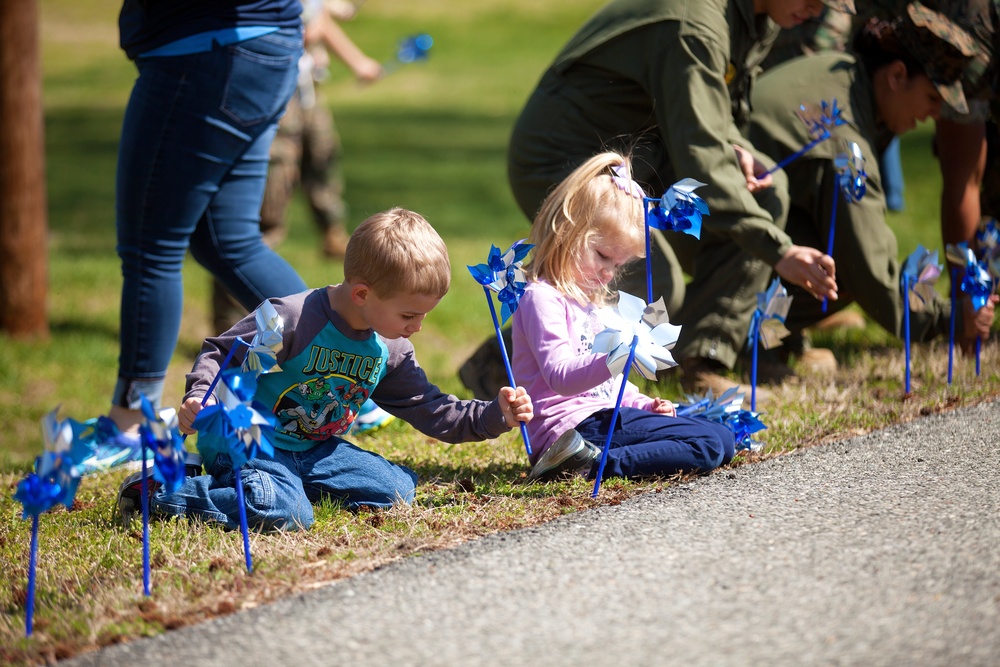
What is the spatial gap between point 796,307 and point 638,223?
172 cm

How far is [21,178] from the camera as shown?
6609mm

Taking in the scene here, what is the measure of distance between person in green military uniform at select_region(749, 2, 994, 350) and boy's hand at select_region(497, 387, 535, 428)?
197 centimetres

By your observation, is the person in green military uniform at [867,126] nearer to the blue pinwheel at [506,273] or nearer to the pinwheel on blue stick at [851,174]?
the pinwheel on blue stick at [851,174]

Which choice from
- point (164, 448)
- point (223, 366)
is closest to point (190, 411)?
point (223, 366)

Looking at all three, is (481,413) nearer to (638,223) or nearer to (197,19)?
(638,223)

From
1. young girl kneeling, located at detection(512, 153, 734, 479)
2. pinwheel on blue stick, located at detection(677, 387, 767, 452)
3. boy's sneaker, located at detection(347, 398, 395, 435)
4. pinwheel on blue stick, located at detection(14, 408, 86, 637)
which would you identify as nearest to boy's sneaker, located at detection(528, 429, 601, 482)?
young girl kneeling, located at detection(512, 153, 734, 479)

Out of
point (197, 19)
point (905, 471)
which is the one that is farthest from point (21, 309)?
point (905, 471)

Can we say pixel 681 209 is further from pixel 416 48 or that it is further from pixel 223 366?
pixel 416 48

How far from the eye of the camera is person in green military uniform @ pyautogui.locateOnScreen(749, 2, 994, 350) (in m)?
4.32

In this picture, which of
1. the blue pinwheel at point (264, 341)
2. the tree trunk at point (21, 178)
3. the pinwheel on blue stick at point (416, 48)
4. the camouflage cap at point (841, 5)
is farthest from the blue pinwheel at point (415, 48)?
the blue pinwheel at point (264, 341)

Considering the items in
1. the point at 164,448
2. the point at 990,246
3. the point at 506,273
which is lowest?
the point at 164,448

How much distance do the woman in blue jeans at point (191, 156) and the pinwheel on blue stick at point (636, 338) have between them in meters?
1.34

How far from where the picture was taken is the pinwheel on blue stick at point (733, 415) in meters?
3.39

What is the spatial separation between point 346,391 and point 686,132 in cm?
141
